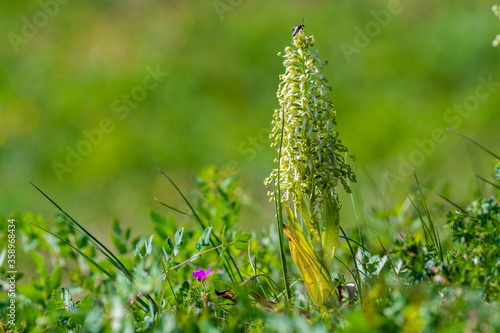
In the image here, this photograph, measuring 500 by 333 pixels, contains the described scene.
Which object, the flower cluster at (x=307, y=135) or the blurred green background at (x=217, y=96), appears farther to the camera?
the blurred green background at (x=217, y=96)

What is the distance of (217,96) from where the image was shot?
6.94m

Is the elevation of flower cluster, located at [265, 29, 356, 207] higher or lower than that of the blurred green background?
lower

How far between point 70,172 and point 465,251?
17.1 feet

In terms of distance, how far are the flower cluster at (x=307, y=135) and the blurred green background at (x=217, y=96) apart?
2821 mm

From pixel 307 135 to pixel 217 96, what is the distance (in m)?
5.13

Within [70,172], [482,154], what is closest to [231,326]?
[482,154]

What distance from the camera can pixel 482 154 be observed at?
5430mm

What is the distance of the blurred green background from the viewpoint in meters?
5.65

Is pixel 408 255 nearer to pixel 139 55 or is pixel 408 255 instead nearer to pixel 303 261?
pixel 303 261

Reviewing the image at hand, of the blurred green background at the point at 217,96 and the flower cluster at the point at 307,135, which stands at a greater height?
the blurred green background at the point at 217,96

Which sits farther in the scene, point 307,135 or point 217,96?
point 217,96

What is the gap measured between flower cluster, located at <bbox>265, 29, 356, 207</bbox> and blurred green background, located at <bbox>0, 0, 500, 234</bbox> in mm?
2821

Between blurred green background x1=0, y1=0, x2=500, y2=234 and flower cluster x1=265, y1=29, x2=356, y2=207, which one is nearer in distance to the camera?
flower cluster x1=265, y1=29, x2=356, y2=207

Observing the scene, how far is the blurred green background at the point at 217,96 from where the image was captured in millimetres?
5652
